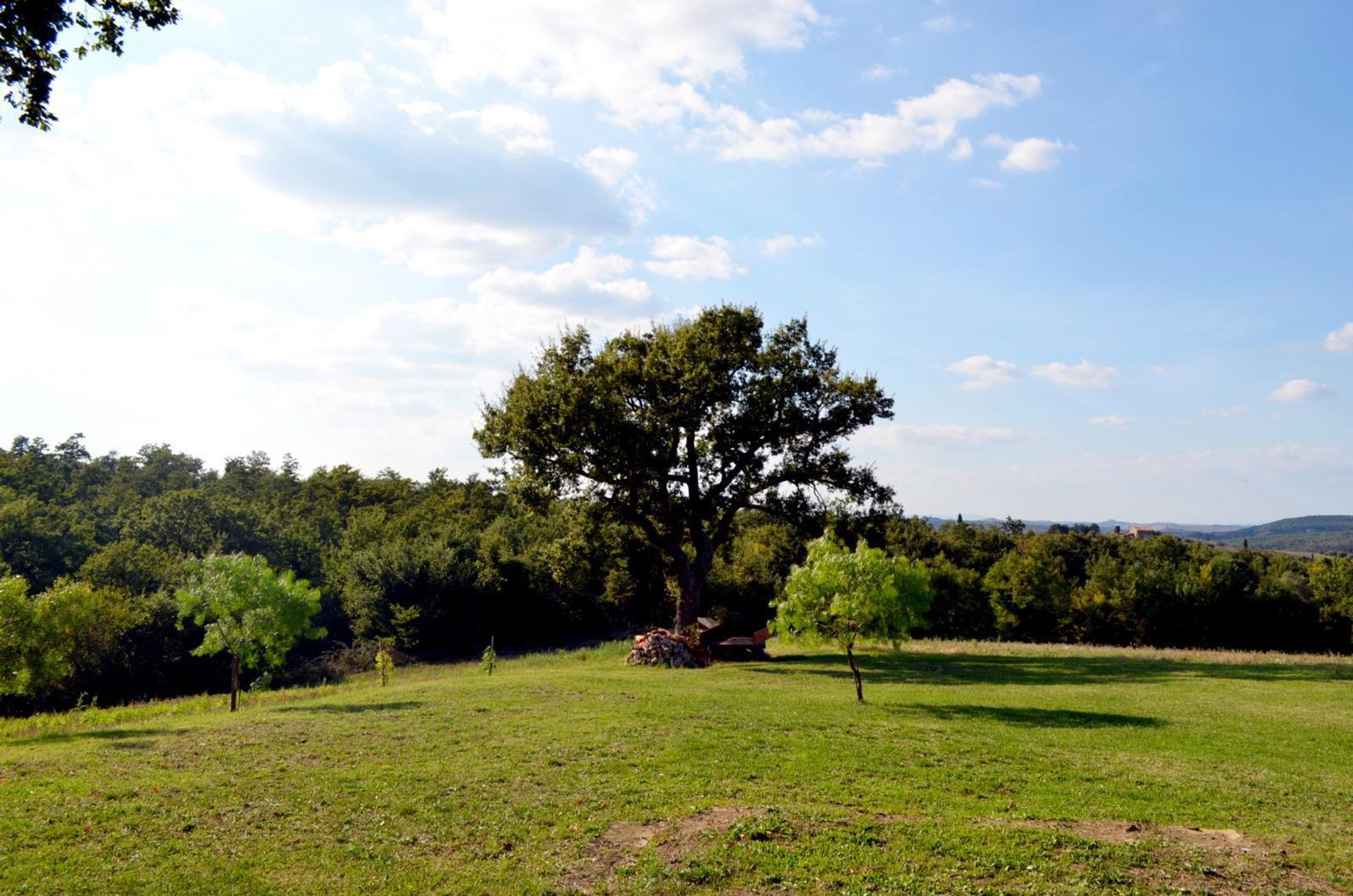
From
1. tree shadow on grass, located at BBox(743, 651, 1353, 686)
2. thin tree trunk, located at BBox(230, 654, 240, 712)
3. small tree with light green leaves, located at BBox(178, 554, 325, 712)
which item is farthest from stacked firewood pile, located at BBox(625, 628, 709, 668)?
thin tree trunk, located at BBox(230, 654, 240, 712)

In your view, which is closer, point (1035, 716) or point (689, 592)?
point (1035, 716)

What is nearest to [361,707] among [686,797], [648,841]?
[686,797]

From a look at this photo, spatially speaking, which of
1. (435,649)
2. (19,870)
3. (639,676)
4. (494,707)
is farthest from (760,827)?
(435,649)

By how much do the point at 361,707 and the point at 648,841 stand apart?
15693 millimetres

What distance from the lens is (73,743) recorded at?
17812 mm

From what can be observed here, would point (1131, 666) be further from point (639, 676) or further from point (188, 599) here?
point (188, 599)

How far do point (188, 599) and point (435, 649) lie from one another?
39.1 metres

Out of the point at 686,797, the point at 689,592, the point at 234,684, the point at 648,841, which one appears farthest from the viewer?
the point at 689,592

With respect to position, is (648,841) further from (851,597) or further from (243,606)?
(243,606)

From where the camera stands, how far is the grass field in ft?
30.3

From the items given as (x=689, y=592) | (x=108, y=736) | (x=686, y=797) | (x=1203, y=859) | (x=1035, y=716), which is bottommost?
(x=1035, y=716)

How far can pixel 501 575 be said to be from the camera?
217 ft

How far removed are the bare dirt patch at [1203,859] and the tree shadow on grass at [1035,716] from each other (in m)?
8.74

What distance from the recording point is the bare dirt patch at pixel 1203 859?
8883mm
